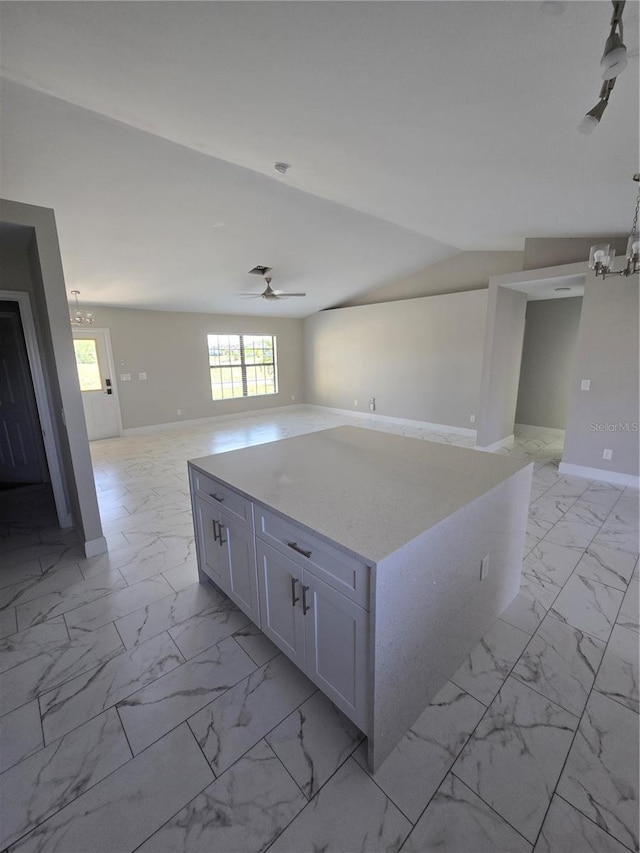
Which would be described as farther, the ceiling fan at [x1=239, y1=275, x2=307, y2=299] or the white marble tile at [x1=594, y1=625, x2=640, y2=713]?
the ceiling fan at [x1=239, y1=275, x2=307, y2=299]

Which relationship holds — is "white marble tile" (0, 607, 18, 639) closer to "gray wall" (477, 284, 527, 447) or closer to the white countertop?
the white countertop

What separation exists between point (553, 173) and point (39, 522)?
5.04m

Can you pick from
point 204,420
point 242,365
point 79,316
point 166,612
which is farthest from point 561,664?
point 242,365

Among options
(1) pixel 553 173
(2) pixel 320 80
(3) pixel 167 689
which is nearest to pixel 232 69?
(2) pixel 320 80

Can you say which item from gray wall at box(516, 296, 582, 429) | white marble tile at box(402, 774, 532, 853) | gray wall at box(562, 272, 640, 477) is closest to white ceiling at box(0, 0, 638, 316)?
gray wall at box(562, 272, 640, 477)

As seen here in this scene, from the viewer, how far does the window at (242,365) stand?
766 cm

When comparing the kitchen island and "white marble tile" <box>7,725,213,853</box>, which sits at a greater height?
the kitchen island

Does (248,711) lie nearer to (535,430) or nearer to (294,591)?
(294,591)

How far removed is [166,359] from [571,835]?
739 cm

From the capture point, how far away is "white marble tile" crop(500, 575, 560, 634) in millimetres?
1941

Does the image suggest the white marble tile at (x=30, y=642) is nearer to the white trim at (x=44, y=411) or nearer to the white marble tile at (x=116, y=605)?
the white marble tile at (x=116, y=605)

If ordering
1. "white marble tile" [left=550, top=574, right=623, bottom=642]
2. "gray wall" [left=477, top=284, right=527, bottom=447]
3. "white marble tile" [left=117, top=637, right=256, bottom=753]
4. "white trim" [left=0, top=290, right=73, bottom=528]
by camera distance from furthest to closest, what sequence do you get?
"gray wall" [left=477, top=284, right=527, bottom=447] → "white trim" [left=0, top=290, right=73, bottom=528] → "white marble tile" [left=550, top=574, right=623, bottom=642] → "white marble tile" [left=117, top=637, right=256, bottom=753]

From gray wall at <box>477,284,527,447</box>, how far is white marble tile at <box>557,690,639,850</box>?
4.00 metres

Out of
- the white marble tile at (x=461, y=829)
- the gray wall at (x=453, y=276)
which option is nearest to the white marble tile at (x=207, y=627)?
the white marble tile at (x=461, y=829)
